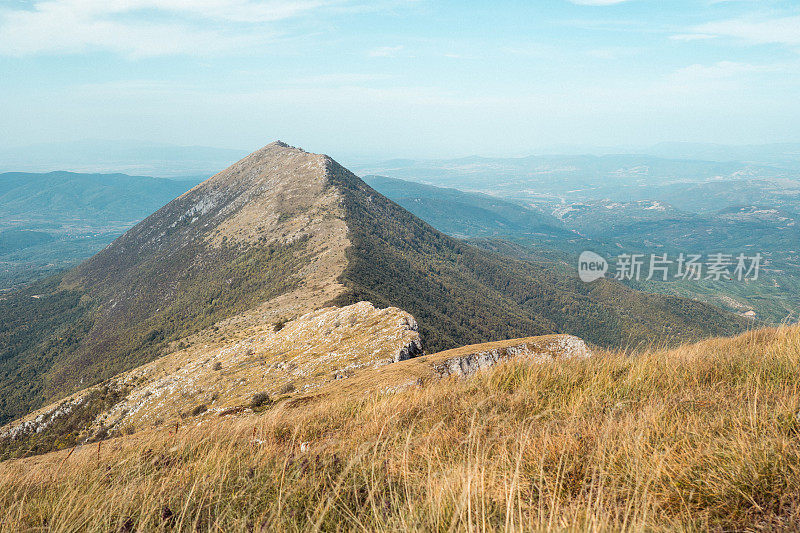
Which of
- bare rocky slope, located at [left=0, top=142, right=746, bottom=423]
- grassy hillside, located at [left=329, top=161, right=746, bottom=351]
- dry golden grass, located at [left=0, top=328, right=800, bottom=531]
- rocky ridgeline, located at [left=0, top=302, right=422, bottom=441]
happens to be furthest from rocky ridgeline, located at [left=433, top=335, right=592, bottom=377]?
grassy hillside, located at [left=329, top=161, right=746, bottom=351]

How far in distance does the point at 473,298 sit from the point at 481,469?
144 metres

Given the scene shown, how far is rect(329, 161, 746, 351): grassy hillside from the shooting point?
108 meters

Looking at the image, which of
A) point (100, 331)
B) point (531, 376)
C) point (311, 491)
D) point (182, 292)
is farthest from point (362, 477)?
point (100, 331)

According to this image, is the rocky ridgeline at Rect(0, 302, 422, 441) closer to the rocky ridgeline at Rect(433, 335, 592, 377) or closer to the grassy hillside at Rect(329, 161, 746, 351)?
the rocky ridgeline at Rect(433, 335, 592, 377)

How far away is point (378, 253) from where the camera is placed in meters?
132

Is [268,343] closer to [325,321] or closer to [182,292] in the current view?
[325,321]

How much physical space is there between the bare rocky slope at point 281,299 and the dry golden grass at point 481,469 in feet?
197

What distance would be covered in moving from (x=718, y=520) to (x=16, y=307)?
947ft

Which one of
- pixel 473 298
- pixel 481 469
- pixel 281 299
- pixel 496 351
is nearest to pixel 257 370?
pixel 496 351

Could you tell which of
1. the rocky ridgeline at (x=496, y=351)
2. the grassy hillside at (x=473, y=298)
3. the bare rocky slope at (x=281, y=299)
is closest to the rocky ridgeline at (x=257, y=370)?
the bare rocky slope at (x=281, y=299)

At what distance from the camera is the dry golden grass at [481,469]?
248 cm

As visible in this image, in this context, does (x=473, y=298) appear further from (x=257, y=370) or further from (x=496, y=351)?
(x=496, y=351)

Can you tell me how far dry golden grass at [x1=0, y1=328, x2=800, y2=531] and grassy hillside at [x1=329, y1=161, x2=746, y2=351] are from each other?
245 feet

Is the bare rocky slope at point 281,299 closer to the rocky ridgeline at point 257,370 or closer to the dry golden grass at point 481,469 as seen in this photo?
the rocky ridgeline at point 257,370
